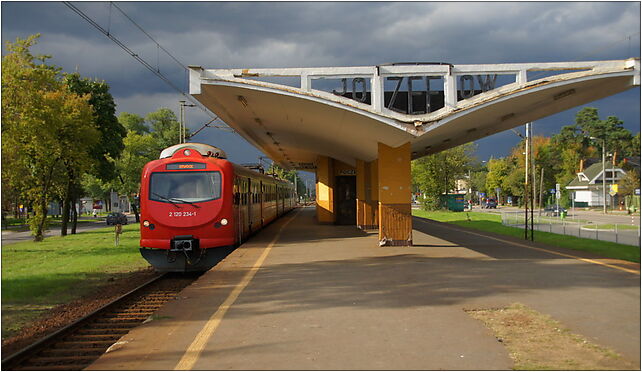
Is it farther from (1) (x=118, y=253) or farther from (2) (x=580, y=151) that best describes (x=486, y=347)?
(2) (x=580, y=151)

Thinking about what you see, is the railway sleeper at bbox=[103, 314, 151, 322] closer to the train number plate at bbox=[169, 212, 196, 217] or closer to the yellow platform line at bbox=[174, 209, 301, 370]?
the yellow platform line at bbox=[174, 209, 301, 370]

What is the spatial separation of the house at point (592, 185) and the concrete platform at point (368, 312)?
55.8 metres

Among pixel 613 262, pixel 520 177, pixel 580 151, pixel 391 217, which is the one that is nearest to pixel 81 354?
pixel 391 217

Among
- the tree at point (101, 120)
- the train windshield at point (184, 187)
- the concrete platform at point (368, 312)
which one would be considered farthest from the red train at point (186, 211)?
the tree at point (101, 120)

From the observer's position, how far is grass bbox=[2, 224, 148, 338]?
9352 millimetres

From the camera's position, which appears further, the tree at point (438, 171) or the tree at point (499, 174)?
the tree at point (499, 174)

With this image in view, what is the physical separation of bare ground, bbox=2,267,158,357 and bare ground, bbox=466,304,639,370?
19.8 ft

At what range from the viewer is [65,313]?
8953 millimetres

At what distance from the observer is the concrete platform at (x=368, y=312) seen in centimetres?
530

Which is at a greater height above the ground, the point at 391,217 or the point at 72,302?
the point at 391,217

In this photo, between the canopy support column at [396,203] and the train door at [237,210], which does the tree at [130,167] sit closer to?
the train door at [237,210]

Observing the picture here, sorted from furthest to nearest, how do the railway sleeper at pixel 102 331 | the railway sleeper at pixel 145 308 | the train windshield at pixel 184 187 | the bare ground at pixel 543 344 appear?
the train windshield at pixel 184 187 → the railway sleeper at pixel 145 308 → the railway sleeper at pixel 102 331 → the bare ground at pixel 543 344

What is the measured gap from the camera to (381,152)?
53.6ft

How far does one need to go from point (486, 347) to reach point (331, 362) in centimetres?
175
